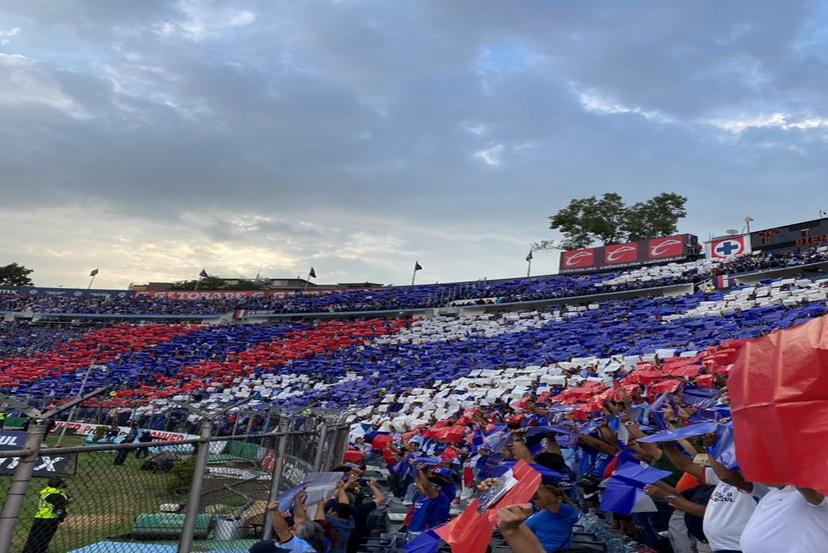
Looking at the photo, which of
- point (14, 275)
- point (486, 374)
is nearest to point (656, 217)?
point (486, 374)

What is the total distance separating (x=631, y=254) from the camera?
4088 centimetres

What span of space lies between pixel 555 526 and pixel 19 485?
344cm

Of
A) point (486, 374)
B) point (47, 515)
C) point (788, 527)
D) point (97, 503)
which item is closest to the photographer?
point (788, 527)

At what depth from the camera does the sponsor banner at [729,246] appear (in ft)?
115

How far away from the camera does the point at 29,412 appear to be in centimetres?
273

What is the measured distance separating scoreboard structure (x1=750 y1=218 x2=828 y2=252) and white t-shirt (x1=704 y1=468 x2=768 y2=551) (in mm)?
34248

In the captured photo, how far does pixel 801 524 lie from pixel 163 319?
5303cm

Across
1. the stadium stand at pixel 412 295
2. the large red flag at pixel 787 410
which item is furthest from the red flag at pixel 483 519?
the stadium stand at pixel 412 295

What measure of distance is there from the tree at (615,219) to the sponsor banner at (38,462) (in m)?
51.5

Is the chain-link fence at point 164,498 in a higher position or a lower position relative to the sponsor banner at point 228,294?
lower

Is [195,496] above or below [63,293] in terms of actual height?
below

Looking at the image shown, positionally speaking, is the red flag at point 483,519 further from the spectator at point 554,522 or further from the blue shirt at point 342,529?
the blue shirt at point 342,529

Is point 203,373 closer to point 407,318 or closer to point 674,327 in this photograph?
point 407,318

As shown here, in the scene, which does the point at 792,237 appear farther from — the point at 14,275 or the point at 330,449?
the point at 14,275
